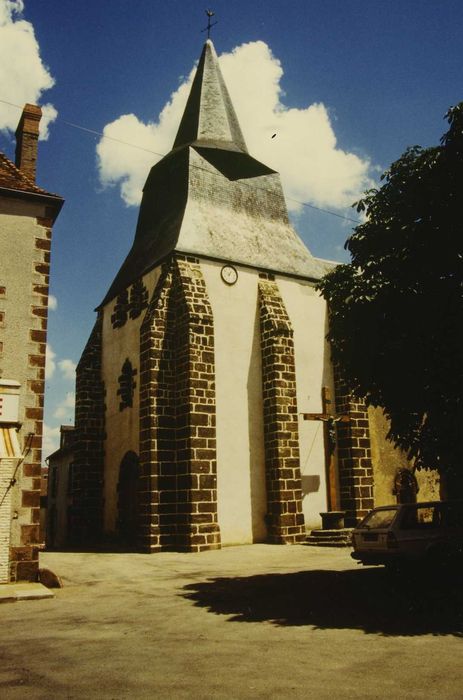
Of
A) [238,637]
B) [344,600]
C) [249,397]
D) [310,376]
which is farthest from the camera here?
[310,376]

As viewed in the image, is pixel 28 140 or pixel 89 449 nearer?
pixel 28 140

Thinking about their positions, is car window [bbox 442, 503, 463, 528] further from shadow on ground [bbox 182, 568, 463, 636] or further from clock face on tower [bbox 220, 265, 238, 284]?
clock face on tower [bbox 220, 265, 238, 284]

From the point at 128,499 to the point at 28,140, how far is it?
10313mm

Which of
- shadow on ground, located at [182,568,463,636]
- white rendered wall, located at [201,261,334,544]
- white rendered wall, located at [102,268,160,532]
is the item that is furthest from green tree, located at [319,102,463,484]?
white rendered wall, located at [102,268,160,532]

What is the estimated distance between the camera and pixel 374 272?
895 centimetres

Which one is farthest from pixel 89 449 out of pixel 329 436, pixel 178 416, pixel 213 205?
pixel 213 205

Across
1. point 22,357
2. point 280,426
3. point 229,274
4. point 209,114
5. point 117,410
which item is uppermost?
point 209,114

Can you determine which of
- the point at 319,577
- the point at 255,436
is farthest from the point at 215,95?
the point at 319,577

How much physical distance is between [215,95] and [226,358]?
37.3 feet

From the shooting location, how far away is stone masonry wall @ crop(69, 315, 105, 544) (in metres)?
17.9

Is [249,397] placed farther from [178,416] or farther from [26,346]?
[26,346]

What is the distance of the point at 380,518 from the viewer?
9.63 meters

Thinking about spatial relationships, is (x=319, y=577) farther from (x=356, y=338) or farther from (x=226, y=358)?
(x=226, y=358)

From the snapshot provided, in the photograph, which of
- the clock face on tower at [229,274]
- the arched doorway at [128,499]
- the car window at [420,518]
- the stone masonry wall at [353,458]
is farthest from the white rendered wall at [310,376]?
the car window at [420,518]
